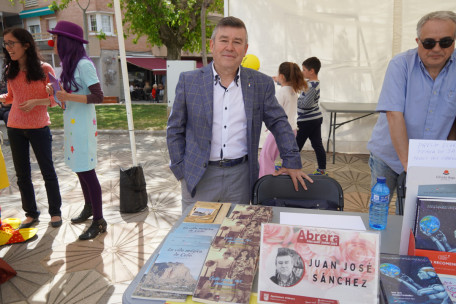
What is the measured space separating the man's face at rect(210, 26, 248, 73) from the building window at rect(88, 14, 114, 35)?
23.9m

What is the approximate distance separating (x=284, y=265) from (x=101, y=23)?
25.6 m

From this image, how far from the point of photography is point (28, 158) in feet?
10.6

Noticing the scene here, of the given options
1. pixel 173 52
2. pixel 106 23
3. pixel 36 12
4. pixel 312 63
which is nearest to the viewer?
pixel 312 63

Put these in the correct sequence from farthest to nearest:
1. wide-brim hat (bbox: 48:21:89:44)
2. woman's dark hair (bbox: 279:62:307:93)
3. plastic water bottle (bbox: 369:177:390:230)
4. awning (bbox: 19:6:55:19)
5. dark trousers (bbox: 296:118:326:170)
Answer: awning (bbox: 19:6:55:19) → dark trousers (bbox: 296:118:326:170) → woman's dark hair (bbox: 279:62:307:93) → wide-brim hat (bbox: 48:21:89:44) → plastic water bottle (bbox: 369:177:390:230)

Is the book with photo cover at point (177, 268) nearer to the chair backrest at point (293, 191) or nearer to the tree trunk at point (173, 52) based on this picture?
the chair backrest at point (293, 191)

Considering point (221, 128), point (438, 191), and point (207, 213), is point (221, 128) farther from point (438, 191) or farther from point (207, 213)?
point (438, 191)

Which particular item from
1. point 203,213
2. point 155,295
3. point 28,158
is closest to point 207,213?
point 203,213

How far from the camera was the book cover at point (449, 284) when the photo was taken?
40.4 inches

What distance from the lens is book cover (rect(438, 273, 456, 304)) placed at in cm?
103

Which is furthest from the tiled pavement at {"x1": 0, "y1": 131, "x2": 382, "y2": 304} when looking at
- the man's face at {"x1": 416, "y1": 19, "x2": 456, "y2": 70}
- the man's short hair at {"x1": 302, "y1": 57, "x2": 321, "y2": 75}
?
the man's face at {"x1": 416, "y1": 19, "x2": 456, "y2": 70}

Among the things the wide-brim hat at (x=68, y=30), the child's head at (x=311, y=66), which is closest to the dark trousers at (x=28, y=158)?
the wide-brim hat at (x=68, y=30)

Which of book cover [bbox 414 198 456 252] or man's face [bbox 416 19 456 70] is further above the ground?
man's face [bbox 416 19 456 70]

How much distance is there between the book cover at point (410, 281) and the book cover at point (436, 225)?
0.06 m

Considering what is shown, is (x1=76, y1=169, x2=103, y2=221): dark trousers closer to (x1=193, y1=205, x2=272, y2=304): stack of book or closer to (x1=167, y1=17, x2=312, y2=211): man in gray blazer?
(x1=167, y1=17, x2=312, y2=211): man in gray blazer
